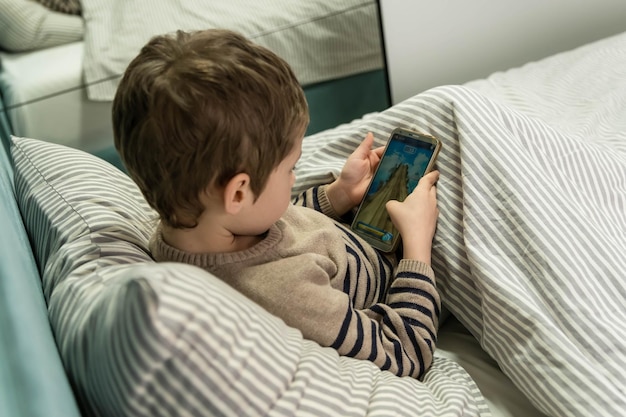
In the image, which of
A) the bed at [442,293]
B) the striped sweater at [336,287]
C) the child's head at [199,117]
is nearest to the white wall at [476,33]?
the bed at [442,293]

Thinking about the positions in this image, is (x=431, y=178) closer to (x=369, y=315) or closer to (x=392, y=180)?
(x=392, y=180)

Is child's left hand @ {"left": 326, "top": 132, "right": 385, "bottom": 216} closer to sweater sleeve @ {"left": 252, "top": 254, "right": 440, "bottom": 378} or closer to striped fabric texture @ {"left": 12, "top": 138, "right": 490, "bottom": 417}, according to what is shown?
sweater sleeve @ {"left": 252, "top": 254, "right": 440, "bottom": 378}

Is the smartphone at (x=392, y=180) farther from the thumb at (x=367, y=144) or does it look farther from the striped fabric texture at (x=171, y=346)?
the striped fabric texture at (x=171, y=346)

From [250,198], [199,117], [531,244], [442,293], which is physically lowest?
[442,293]

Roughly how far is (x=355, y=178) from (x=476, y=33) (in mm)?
941

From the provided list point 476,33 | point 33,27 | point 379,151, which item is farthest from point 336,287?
point 33,27

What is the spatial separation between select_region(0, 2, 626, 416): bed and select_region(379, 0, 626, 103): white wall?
0.69m

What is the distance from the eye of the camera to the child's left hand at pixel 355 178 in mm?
940

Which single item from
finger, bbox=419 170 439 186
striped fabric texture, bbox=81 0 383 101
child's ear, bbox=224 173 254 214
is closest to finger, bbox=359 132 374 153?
finger, bbox=419 170 439 186

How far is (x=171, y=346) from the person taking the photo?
1.44ft

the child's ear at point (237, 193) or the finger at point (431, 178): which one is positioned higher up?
the child's ear at point (237, 193)

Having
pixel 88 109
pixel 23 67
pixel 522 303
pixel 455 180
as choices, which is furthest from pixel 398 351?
pixel 23 67

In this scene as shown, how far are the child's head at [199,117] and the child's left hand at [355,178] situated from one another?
0.92ft

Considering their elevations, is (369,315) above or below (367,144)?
below
